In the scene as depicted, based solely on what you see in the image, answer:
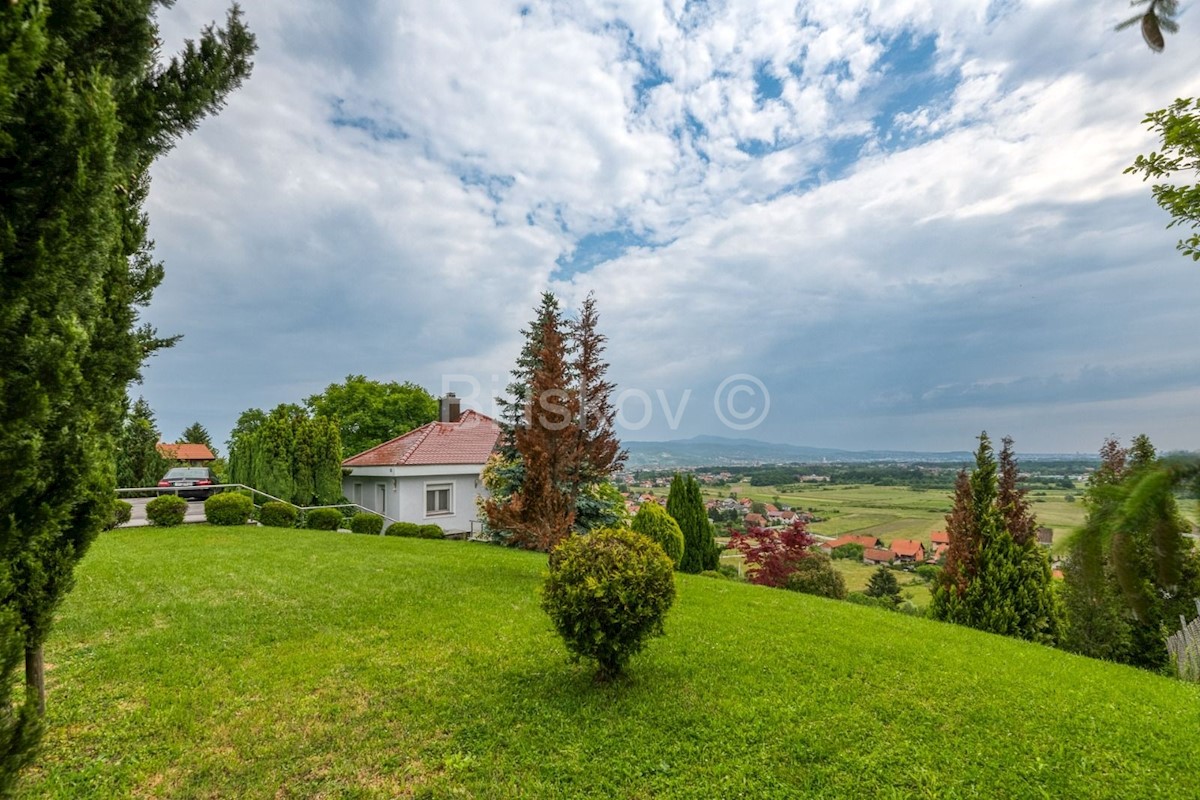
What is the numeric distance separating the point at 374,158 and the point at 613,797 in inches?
554

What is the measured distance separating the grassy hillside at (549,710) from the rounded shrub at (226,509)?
9541 mm

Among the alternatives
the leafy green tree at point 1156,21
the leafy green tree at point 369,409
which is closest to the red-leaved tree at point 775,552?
the leafy green tree at point 1156,21

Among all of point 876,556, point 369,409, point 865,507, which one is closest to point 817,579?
point 876,556

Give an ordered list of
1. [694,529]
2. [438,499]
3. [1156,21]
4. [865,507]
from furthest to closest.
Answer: [865,507] → [438,499] → [694,529] → [1156,21]

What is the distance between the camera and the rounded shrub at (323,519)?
18.2 meters

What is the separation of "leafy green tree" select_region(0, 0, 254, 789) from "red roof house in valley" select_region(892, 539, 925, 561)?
21.9 m

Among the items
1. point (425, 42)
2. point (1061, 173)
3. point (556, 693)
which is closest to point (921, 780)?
point (556, 693)

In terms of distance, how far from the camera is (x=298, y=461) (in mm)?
21156

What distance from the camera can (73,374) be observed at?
2.58 m

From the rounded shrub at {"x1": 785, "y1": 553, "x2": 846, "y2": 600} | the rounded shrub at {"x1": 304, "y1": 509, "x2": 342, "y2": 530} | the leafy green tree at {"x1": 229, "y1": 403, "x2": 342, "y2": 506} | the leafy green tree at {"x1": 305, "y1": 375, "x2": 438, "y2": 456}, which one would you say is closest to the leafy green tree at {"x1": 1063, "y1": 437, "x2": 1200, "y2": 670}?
the rounded shrub at {"x1": 785, "y1": 553, "x2": 846, "y2": 600}

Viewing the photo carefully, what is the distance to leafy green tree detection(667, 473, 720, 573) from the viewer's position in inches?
688

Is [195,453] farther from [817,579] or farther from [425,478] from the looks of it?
[817,579]

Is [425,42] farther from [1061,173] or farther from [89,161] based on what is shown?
[1061,173]

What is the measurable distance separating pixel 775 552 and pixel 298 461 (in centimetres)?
1890
